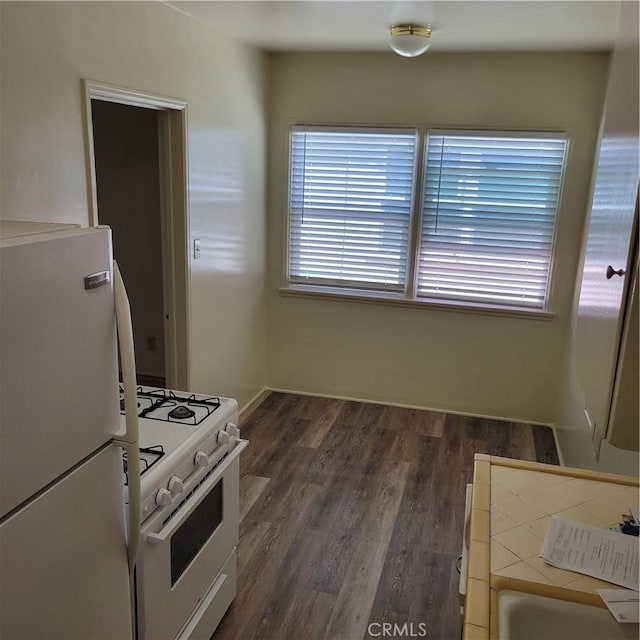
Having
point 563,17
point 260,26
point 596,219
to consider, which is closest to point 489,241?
point 563,17

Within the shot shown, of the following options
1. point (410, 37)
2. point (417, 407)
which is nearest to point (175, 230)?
point (410, 37)

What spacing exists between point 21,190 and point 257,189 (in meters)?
2.28

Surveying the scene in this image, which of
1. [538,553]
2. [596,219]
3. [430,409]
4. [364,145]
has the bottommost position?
[430,409]

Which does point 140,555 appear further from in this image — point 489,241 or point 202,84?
point 489,241

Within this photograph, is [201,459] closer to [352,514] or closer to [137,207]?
[352,514]

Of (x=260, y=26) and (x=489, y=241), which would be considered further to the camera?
(x=489, y=241)

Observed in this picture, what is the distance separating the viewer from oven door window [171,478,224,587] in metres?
1.85

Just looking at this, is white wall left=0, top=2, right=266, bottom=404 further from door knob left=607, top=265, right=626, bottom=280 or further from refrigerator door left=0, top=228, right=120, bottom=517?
door knob left=607, top=265, right=626, bottom=280

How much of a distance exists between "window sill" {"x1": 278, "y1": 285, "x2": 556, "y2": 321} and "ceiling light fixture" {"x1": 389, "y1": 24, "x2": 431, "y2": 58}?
5.82ft

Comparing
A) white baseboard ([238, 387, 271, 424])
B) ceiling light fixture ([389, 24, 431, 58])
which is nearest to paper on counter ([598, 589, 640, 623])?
ceiling light fixture ([389, 24, 431, 58])

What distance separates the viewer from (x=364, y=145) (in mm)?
4184

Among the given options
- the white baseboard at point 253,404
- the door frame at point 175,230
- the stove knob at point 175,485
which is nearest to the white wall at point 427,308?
the white baseboard at point 253,404

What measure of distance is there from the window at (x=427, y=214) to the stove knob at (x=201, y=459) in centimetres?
269

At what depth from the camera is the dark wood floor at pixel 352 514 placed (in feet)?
7.89
